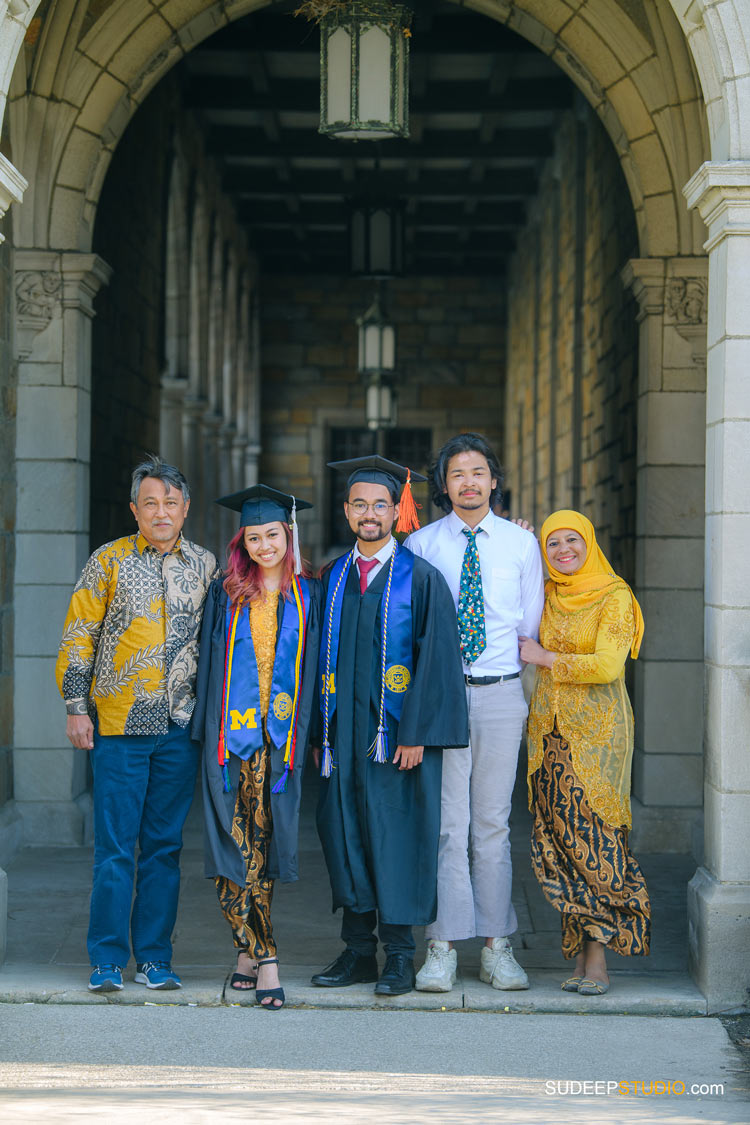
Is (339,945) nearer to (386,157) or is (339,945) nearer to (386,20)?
(386,20)

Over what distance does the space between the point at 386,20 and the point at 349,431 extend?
12.4 meters

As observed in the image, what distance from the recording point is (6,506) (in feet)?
15.9

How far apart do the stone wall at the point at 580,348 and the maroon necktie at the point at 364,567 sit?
9.09 feet

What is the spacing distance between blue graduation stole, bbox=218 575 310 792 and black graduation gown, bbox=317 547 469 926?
0.14 m

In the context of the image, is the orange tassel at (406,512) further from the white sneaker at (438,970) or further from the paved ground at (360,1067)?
the paved ground at (360,1067)

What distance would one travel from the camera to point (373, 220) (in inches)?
313

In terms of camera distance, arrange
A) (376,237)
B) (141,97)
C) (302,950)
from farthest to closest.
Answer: (376,237) → (141,97) → (302,950)

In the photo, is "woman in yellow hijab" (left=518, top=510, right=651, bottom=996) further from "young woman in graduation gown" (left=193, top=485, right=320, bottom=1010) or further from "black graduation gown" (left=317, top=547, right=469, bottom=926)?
"young woman in graduation gown" (left=193, top=485, right=320, bottom=1010)

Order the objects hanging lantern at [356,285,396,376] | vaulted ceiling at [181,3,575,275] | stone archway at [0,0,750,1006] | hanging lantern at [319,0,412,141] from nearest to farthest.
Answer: hanging lantern at [319,0,412,141]
stone archway at [0,0,750,1006]
vaulted ceiling at [181,3,575,275]
hanging lantern at [356,285,396,376]

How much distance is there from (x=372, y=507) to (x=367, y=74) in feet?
6.49

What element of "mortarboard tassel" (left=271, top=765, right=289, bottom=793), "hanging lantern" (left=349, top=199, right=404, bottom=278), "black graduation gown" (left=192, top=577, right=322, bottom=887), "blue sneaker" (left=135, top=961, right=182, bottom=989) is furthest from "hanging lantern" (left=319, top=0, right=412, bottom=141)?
"hanging lantern" (left=349, top=199, right=404, bottom=278)

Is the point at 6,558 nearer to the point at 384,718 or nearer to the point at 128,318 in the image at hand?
the point at 384,718

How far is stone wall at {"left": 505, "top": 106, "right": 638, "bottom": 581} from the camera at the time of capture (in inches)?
261

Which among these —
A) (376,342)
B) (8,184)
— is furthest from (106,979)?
(376,342)
